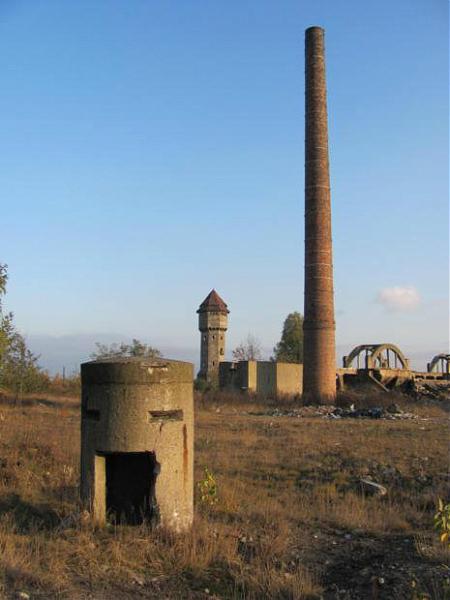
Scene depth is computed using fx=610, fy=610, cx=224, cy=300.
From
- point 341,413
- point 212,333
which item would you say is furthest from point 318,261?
point 212,333

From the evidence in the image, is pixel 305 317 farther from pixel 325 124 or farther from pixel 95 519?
pixel 95 519

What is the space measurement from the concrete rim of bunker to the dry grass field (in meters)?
1.25

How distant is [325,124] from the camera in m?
26.0

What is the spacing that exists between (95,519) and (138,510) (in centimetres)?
76

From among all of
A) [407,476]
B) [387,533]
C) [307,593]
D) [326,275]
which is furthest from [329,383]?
[307,593]

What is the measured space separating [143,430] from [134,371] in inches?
21.2

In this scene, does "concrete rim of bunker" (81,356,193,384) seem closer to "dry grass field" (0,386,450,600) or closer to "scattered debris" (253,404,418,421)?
"dry grass field" (0,386,450,600)

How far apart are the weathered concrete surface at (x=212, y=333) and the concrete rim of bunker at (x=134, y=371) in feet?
131

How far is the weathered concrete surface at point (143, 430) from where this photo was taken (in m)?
5.53

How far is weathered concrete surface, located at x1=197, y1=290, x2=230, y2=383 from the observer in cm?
4609

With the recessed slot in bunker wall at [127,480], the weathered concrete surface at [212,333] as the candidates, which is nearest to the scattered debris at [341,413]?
the recessed slot in bunker wall at [127,480]

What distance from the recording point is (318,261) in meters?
25.2

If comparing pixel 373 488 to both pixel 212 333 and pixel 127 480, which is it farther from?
pixel 212 333

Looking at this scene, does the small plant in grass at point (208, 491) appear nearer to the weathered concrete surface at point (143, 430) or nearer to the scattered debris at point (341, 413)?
the weathered concrete surface at point (143, 430)
